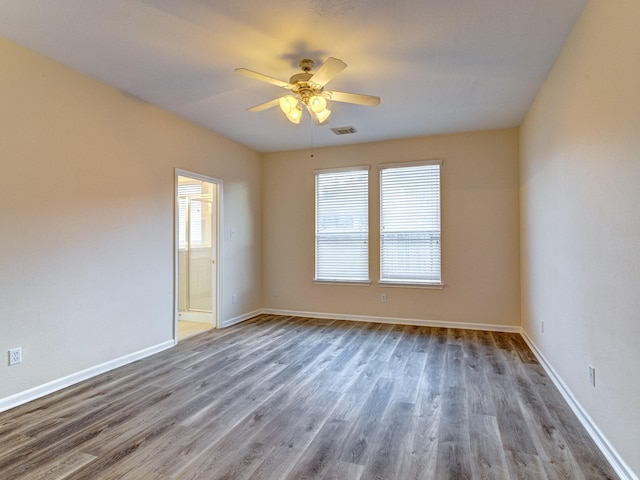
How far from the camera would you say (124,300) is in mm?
3568

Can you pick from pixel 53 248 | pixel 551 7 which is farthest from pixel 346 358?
pixel 551 7

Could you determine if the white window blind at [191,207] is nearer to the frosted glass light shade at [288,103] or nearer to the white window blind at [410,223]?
the white window blind at [410,223]

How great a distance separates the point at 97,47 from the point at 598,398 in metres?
4.33

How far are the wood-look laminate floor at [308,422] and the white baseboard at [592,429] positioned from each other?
0.14 ft

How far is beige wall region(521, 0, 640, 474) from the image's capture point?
172cm

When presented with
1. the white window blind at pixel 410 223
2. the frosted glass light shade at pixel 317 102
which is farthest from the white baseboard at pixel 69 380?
the white window blind at pixel 410 223

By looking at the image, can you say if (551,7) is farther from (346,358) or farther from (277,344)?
(277,344)

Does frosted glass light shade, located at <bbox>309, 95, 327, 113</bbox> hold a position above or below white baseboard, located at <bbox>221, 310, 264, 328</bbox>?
above

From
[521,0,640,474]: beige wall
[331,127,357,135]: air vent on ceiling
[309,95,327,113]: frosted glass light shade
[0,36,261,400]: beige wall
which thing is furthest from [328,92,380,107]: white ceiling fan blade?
[0,36,261,400]: beige wall

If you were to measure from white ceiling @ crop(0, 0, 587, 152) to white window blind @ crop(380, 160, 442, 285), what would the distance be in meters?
1.26

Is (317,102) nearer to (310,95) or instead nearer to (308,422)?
(310,95)

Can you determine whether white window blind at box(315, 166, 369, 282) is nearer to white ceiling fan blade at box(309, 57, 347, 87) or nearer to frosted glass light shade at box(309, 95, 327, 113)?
frosted glass light shade at box(309, 95, 327, 113)

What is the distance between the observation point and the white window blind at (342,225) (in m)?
5.48

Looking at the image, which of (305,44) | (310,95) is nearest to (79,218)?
(310,95)
